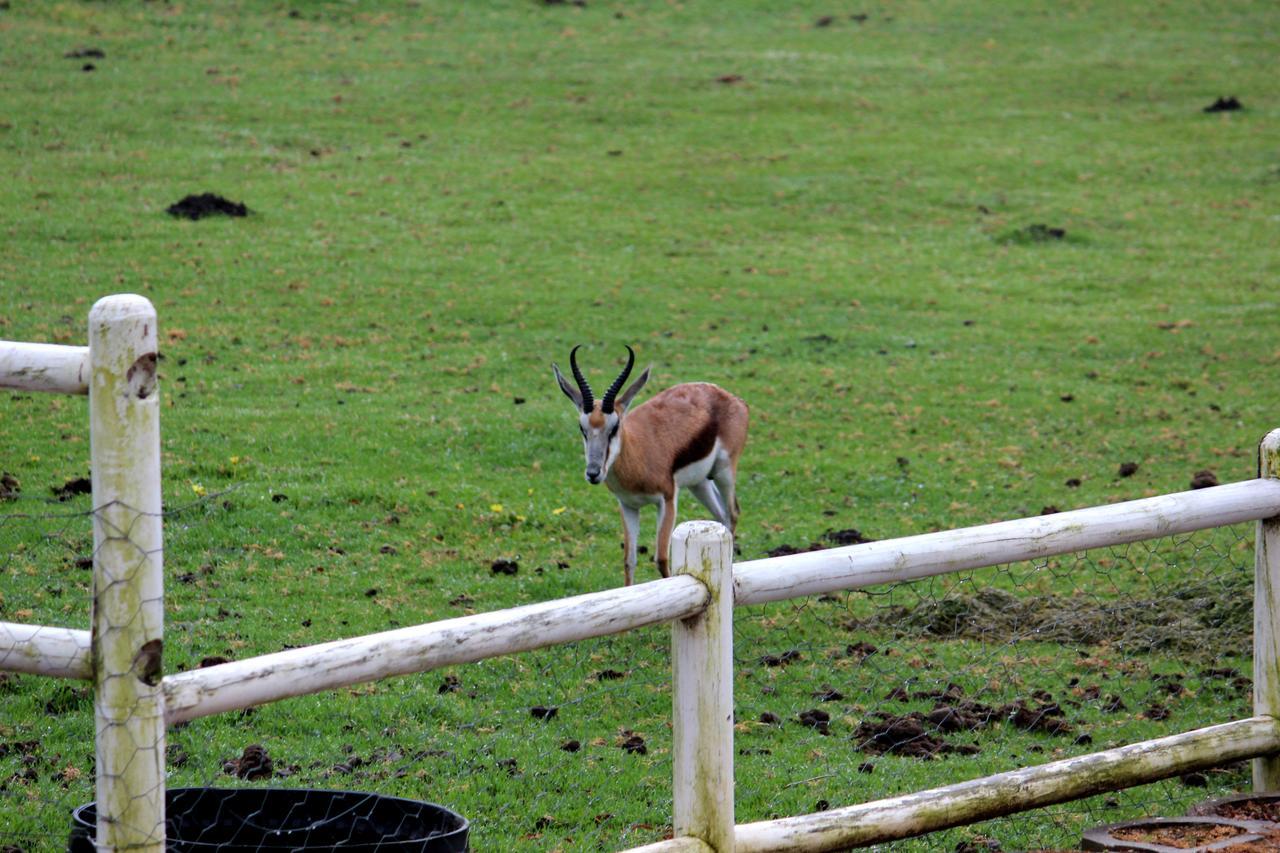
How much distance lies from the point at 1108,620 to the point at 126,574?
6.70m

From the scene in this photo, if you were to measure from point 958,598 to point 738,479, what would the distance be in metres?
3.15

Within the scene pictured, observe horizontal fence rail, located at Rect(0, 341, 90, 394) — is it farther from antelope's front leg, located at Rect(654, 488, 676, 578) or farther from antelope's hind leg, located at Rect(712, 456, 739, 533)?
antelope's hind leg, located at Rect(712, 456, 739, 533)

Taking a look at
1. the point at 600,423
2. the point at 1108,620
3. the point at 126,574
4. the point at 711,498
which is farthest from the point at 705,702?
the point at 711,498

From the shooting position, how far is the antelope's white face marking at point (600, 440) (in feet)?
30.9

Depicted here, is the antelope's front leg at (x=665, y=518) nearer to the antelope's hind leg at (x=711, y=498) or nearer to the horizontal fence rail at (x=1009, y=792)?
the antelope's hind leg at (x=711, y=498)

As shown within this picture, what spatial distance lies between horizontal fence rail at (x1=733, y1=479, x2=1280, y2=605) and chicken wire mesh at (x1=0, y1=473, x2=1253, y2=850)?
604 mm

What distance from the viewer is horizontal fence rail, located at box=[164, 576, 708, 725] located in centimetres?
355

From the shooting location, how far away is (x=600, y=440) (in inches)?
373

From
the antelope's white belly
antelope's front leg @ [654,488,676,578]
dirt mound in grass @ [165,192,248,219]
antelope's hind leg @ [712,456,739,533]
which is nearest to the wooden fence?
antelope's front leg @ [654,488,676,578]

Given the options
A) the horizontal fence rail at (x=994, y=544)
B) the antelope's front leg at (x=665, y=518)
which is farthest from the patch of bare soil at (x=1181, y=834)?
the antelope's front leg at (x=665, y=518)

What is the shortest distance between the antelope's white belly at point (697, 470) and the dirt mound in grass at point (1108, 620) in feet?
5.87

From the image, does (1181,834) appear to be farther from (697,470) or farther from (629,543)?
(697,470)

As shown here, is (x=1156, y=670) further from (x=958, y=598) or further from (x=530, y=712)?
(x=530, y=712)

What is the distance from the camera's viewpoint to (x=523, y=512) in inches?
423
